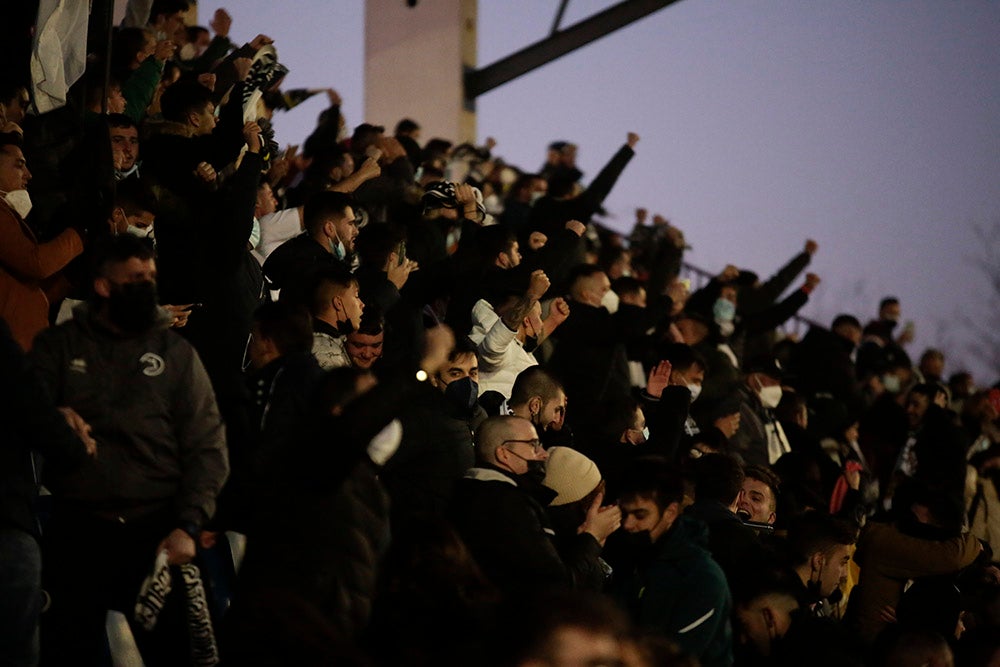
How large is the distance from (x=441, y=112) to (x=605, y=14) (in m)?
2.77

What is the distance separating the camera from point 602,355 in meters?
9.13

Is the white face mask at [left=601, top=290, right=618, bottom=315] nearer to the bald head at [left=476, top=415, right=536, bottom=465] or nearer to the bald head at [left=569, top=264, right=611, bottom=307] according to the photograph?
the bald head at [left=569, top=264, right=611, bottom=307]

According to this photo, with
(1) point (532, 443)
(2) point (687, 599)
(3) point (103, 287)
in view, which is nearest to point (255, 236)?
(1) point (532, 443)

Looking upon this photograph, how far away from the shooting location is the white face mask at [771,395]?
36.7 feet

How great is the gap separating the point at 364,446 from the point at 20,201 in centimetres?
305

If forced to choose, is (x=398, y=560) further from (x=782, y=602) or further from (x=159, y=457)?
(x=782, y=602)

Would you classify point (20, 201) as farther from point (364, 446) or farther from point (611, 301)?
point (611, 301)

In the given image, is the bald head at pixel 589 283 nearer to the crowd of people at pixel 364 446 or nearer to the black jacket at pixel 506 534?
the crowd of people at pixel 364 446

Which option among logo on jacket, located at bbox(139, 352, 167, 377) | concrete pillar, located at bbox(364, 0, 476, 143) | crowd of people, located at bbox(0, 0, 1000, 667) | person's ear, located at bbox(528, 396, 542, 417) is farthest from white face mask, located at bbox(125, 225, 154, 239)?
concrete pillar, located at bbox(364, 0, 476, 143)

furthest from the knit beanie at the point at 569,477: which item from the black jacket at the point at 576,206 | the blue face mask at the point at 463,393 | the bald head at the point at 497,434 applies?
the black jacket at the point at 576,206

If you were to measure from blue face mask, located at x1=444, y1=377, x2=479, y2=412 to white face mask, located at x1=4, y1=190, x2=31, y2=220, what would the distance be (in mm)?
2063

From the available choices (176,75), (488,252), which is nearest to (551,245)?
(488,252)

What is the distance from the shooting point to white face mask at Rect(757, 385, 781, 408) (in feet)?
36.7

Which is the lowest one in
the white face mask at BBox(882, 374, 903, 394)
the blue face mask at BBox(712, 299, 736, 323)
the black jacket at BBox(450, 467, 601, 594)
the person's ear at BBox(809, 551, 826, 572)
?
→ the person's ear at BBox(809, 551, 826, 572)
